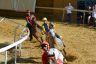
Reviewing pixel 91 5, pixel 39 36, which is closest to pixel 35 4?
pixel 91 5

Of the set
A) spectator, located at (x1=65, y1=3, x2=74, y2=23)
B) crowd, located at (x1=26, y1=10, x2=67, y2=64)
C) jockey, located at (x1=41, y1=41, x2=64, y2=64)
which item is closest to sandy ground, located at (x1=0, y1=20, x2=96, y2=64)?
crowd, located at (x1=26, y1=10, x2=67, y2=64)

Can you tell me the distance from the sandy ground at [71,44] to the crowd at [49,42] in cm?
66

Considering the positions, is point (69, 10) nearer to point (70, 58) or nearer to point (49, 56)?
point (70, 58)

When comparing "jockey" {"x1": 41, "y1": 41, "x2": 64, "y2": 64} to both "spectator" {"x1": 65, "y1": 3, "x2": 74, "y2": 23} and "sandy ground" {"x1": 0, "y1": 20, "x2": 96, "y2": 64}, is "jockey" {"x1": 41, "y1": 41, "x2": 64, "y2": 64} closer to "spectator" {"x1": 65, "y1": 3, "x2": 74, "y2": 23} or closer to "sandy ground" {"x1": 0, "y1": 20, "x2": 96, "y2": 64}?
"sandy ground" {"x1": 0, "y1": 20, "x2": 96, "y2": 64}

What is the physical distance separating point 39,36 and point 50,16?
1066cm

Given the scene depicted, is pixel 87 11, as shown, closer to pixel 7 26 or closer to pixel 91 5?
pixel 91 5

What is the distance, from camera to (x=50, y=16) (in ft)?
101

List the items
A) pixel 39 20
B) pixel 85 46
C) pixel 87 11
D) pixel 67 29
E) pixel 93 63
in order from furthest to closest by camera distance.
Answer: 1. pixel 39 20
2. pixel 87 11
3. pixel 67 29
4. pixel 85 46
5. pixel 93 63

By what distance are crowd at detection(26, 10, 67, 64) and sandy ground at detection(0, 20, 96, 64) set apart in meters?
0.66

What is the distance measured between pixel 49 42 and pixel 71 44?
458 cm

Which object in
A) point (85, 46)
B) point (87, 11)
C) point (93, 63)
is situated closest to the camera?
point (93, 63)

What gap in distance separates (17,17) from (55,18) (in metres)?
2.98

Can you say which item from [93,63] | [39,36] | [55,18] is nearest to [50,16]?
[55,18]

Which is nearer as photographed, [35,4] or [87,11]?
[87,11]
